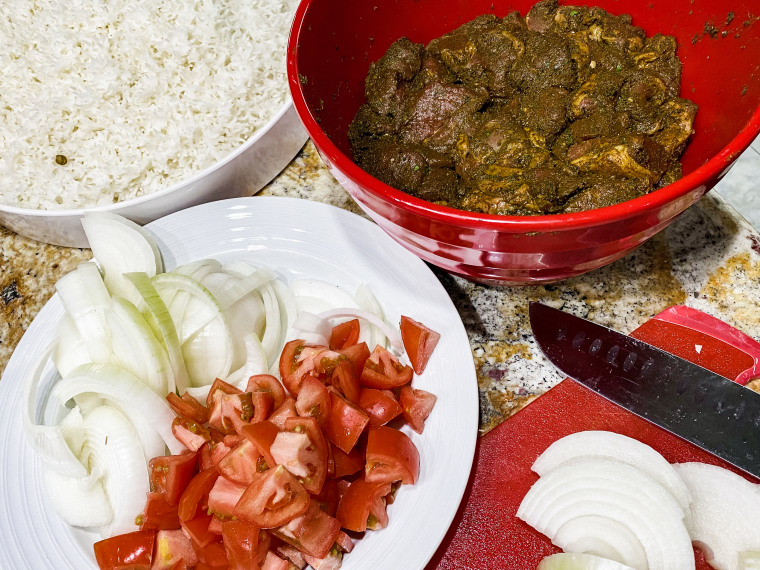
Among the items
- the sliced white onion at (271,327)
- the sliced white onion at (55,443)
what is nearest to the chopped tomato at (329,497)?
the sliced white onion at (271,327)

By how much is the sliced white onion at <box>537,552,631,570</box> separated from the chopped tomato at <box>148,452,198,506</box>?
28.1 inches

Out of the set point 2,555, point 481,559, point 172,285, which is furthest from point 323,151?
point 2,555

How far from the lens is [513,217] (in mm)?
1001

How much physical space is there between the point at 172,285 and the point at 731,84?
127 cm

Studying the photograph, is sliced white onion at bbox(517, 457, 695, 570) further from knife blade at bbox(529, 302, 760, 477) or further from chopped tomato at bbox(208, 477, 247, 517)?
chopped tomato at bbox(208, 477, 247, 517)

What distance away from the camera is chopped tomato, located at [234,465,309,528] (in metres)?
1.10

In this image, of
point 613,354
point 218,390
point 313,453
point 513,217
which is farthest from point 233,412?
point 613,354

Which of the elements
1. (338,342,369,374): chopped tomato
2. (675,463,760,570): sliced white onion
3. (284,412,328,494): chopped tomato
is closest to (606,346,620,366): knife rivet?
(675,463,760,570): sliced white onion

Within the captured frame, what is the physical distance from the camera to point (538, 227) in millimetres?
990

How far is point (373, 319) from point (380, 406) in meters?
0.21

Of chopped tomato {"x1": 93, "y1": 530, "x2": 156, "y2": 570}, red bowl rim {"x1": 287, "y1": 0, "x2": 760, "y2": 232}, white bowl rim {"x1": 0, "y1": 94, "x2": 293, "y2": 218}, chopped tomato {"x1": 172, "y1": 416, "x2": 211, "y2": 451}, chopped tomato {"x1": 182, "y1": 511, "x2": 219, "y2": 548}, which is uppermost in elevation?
red bowl rim {"x1": 287, "y1": 0, "x2": 760, "y2": 232}

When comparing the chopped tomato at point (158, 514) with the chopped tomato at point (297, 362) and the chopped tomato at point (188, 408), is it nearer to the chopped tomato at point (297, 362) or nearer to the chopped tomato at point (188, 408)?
the chopped tomato at point (188, 408)

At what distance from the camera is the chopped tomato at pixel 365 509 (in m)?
1.16

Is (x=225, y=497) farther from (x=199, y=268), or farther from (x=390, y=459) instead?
(x=199, y=268)
